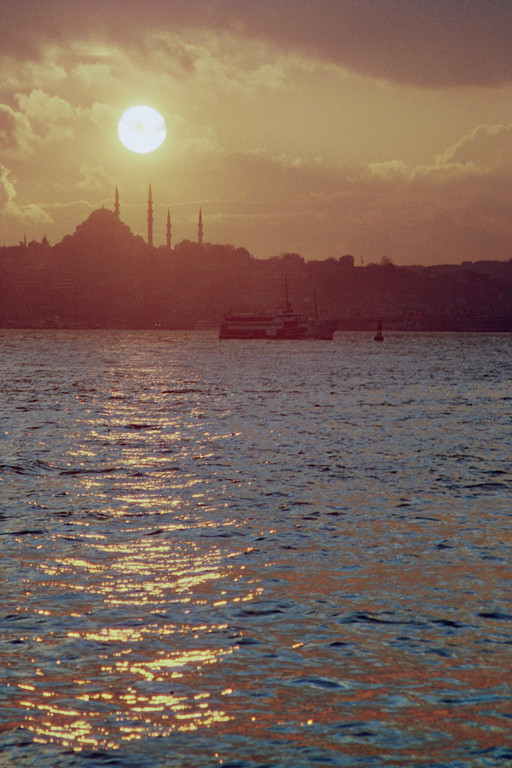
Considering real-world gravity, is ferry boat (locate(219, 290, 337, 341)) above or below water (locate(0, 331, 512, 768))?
above

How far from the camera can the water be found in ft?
19.4

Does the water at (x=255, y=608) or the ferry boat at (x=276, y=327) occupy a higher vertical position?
the ferry boat at (x=276, y=327)

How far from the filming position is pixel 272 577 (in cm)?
994

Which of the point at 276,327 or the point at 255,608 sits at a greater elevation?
the point at 276,327

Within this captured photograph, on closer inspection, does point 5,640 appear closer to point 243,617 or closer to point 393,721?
point 243,617

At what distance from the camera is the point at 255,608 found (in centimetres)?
872

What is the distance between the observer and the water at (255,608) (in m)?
5.90

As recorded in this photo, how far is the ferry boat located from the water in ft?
523

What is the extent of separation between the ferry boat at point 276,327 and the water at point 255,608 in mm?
159445

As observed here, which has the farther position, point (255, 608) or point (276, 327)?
point (276, 327)

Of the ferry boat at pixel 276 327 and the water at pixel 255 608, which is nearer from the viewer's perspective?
the water at pixel 255 608

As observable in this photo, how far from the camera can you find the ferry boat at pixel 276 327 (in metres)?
181

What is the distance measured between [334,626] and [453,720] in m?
2.12

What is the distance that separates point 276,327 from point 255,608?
17166 centimetres
